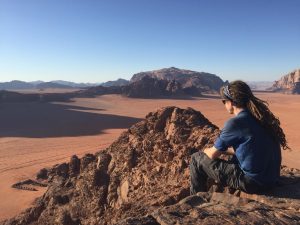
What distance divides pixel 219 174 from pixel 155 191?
1.73m

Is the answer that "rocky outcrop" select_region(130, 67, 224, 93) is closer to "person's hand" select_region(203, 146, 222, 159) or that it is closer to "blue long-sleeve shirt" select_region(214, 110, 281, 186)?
"person's hand" select_region(203, 146, 222, 159)

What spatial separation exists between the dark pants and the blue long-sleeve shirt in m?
0.09

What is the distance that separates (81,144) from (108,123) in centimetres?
863

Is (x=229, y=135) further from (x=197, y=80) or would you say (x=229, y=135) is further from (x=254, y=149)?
(x=197, y=80)

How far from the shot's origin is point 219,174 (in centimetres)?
380

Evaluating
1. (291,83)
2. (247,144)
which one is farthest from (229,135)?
(291,83)

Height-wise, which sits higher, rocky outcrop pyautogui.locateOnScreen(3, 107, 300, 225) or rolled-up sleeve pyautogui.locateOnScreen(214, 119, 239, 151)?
rolled-up sleeve pyautogui.locateOnScreen(214, 119, 239, 151)

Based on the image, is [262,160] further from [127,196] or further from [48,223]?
[48,223]

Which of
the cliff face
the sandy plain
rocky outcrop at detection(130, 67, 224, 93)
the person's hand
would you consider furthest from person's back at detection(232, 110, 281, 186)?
rocky outcrop at detection(130, 67, 224, 93)

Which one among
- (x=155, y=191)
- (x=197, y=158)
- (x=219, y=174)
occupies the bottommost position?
(x=155, y=191)

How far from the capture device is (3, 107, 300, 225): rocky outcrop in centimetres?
328

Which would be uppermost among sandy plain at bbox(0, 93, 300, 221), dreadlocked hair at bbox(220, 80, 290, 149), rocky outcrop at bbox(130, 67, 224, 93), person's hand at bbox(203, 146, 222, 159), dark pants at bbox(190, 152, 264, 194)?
rocky outcrop at bbox(130, 67, 224, 93)

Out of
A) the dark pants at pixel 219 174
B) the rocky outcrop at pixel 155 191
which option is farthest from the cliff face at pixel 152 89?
the dark pants at pixel 219 174

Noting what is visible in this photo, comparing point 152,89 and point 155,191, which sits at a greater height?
point 152,89
